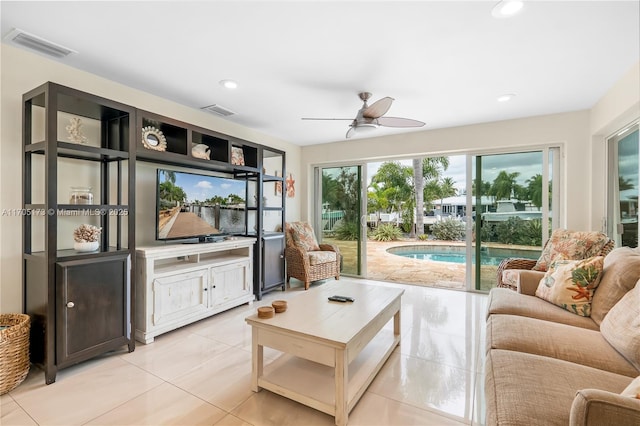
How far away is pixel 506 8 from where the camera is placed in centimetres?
174

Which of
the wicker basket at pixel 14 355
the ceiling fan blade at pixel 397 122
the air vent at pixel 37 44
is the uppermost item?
the air vent at pixel 37 44

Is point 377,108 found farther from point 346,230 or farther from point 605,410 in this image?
point 346,230

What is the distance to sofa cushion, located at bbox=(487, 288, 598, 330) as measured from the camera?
6.37 feet

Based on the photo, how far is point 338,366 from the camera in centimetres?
161

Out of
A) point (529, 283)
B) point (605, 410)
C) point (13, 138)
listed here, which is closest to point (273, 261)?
point (13, 138)

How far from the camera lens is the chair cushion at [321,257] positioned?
4464mm

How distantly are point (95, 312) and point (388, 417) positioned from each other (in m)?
2.17

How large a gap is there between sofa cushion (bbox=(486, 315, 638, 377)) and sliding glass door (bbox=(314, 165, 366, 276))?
333 centimetres

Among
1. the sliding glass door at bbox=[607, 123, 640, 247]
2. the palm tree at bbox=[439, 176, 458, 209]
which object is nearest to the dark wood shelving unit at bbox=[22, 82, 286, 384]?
the sliding glass door at bbox=[607, 123, 640, 247]

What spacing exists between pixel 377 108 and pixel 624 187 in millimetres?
2627

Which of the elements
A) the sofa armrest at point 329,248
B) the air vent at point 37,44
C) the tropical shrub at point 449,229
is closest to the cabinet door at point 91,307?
the air vent at point 37,44

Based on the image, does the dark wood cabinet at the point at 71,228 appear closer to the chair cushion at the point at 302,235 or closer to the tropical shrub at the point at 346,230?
the chair cushion at the point at 302,235

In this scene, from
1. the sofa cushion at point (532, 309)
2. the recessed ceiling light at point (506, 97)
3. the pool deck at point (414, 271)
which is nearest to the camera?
the sofa cushion at point (532, 309)

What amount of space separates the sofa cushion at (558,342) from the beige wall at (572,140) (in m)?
2.13
